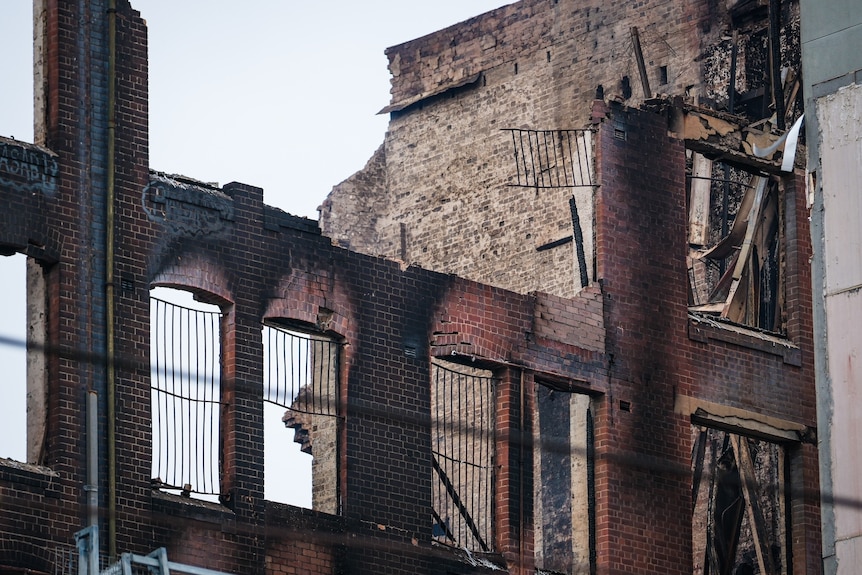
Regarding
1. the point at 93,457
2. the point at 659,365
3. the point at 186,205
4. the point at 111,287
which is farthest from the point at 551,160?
the point at 93,457

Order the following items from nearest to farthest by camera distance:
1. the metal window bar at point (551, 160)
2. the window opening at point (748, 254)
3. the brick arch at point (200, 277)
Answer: the brick arch at point (200, 277) < the window opening at point (748, 254) < the metal window bar at point (551, 160)

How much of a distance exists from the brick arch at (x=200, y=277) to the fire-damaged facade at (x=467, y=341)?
30mm

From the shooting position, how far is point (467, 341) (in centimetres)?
2559

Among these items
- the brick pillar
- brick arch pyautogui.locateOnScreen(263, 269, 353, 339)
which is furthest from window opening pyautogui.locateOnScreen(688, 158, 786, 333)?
brick arch pyautogui.locateOnScreen(263, 269, 353, 339)

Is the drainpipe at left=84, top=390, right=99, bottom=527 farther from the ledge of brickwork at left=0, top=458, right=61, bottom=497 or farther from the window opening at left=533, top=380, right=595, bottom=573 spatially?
the window opening at left=533, top=380, right=595, bottom=573

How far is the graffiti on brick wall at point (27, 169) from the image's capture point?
22125 millimetres

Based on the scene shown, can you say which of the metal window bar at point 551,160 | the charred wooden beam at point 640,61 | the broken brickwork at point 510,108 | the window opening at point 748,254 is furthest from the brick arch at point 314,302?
the charred wooden beam at point 640,61

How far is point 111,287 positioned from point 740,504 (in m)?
10.4

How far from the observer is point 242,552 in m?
22.9

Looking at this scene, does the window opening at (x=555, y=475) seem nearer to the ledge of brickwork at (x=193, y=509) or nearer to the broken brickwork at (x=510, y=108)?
the broken brickwork at (x=510, y=108)

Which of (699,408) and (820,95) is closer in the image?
(820,95)

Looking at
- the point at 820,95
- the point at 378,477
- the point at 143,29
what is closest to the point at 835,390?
the point at 820,95

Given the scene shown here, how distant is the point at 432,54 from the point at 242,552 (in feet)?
56.1

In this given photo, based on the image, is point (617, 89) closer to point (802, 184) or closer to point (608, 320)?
point (802, 184)
